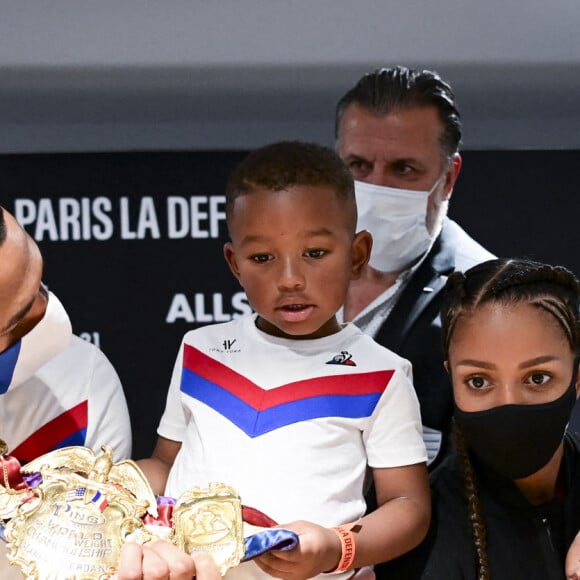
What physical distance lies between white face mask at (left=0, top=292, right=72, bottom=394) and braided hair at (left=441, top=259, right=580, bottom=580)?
0.65 metres

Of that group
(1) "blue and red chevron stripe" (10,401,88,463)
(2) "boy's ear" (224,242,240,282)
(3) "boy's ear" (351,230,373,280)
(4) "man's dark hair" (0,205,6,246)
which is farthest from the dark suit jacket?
(4) "man's dark hair" (0,205,6,246)

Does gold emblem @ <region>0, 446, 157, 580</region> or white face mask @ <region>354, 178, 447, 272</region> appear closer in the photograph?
gold emblem @ <region>0, 446, 157, 580</region>

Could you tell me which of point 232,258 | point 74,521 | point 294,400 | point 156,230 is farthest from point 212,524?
point 156,230

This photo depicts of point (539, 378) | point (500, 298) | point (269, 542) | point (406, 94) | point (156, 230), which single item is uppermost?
point (406, 94)

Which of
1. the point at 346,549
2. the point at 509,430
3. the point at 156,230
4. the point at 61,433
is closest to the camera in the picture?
the point at 346,549

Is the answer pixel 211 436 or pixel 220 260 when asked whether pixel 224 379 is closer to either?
pixel 211 436

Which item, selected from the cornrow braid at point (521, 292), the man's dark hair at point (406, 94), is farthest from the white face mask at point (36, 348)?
the man's dark hair at point (406, 94)

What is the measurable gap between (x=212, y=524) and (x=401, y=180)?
49.2 inches

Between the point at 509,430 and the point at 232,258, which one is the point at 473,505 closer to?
the point at 509,430

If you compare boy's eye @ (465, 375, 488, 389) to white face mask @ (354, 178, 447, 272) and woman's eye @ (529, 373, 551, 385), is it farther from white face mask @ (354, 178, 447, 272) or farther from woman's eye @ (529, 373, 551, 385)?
white face mask @ (354, 178, 447, 272)

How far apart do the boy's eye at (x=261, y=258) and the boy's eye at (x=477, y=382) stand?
1.28 ft

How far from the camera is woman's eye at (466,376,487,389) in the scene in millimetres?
1844

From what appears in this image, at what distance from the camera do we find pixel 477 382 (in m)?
1.85

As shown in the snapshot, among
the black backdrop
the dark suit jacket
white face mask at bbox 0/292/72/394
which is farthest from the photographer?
the black backdrop
